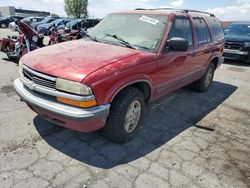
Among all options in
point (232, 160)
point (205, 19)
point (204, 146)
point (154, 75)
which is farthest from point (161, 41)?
point (205, 19)

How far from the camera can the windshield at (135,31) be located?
12.8 feet

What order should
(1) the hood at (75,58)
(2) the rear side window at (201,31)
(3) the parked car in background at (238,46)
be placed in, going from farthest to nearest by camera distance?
(3) the parked car in background at (238,46), (2) the rear side window at (201,31), (1) the hood at (75,58)

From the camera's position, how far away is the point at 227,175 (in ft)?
10.4

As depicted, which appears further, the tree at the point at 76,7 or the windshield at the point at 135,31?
the tree at the point at 76,7

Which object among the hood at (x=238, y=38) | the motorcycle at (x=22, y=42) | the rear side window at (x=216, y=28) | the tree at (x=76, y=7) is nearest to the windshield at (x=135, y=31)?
the rear side window at (x=216, y=28)

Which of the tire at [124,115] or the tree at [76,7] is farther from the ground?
the tire at [124,115]

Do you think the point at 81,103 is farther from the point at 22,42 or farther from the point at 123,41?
the point at 22,42

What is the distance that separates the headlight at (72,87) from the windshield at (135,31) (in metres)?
1.32

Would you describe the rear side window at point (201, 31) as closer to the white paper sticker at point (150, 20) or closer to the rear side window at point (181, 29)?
the rear side window at point (181, 29)

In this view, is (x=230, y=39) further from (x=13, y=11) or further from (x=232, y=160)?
(x=13, y=11)

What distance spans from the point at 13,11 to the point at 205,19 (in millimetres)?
71750

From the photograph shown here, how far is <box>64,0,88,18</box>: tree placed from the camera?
49225 millimetres

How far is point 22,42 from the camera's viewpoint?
8023 millimetres

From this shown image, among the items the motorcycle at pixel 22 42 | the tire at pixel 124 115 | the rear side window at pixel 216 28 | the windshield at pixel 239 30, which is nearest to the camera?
the tire at pixel 124 115
